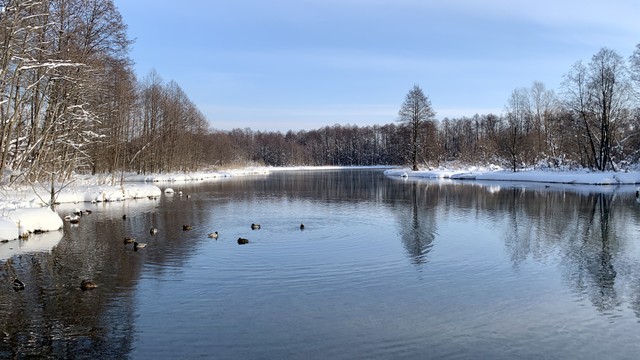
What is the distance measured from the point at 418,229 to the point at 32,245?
13.5 meters

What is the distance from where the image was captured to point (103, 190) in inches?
1275

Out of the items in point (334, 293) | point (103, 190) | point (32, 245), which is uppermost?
point (103, 190)

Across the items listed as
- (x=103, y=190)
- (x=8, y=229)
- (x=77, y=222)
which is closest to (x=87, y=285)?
(x=8, y=229)

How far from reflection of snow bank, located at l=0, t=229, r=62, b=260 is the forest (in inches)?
128

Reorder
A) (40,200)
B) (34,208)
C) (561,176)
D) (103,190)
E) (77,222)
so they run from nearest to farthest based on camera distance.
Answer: (34,208), (77,222), (40,200), (103,190), (561,176)

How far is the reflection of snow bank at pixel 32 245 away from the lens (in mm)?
14891

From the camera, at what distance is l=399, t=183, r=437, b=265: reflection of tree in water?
1488 centimetres

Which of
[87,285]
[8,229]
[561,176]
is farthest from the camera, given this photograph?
[561,176]

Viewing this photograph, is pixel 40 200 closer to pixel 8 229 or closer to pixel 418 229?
pixel 8 229

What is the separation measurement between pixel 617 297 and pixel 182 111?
6977 centimetres

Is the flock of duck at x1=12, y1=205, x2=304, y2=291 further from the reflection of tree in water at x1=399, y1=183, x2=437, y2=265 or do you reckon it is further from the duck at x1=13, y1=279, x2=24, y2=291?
the reflection of tree in water at x1=399, y1=183, x2=437, y2=265

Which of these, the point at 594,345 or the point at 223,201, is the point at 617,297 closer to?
the point at 594,345

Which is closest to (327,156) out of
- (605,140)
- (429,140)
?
(429,140)

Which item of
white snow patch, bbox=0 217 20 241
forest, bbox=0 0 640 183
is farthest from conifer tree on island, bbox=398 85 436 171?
white snow patch, bbox=0 217 20 241
